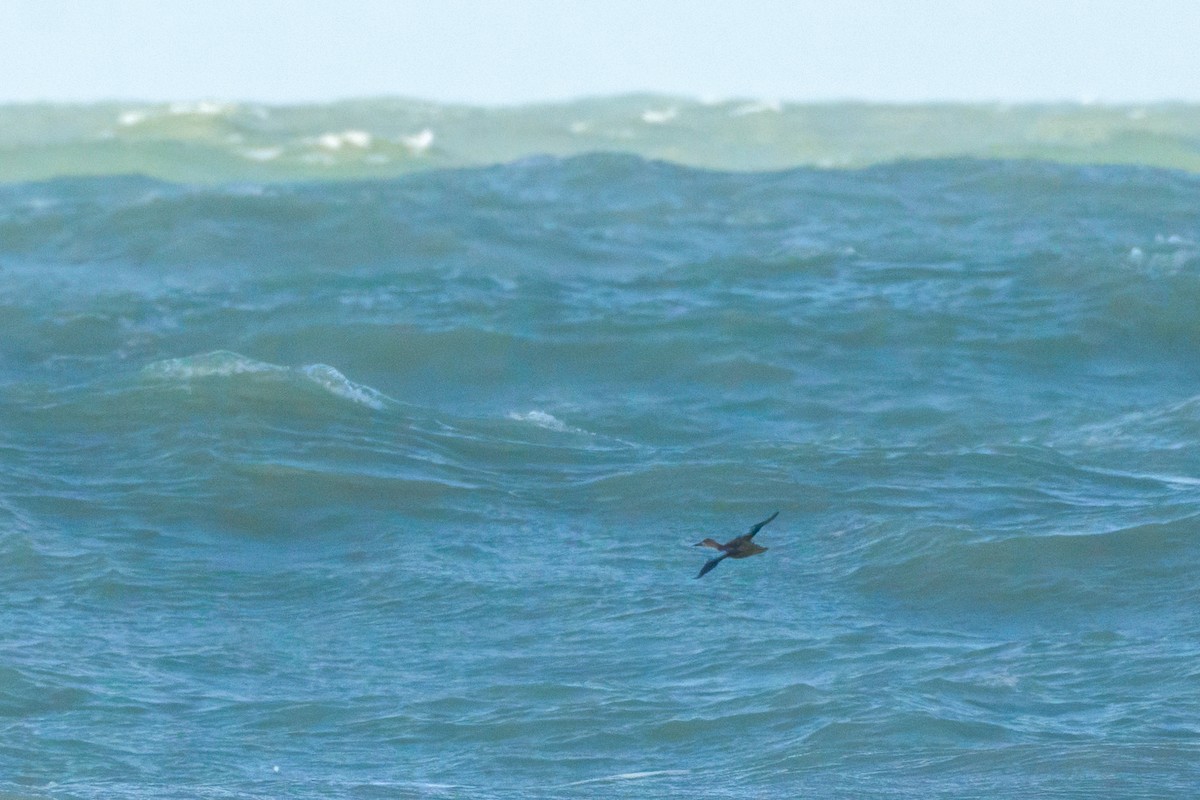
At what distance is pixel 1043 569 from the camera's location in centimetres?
1032

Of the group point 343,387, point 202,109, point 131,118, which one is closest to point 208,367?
point 343,387

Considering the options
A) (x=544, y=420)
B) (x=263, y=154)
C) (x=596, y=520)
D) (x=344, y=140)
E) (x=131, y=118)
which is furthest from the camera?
(x=131, y=118)

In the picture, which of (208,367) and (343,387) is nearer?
(343,387)

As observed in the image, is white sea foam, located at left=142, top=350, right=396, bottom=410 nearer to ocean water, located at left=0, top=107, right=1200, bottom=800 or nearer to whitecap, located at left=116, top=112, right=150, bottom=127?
ocean water, located at left=0, top=107, right=1200, bottom=800

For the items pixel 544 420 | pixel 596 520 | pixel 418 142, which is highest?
pixel 418 142

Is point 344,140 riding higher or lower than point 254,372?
higher

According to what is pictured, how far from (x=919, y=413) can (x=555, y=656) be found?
5560 mm

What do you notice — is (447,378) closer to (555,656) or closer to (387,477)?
(387,477)

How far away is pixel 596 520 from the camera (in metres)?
11.3

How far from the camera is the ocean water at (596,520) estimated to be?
8211mm

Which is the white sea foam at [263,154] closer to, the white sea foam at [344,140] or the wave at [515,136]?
the wave at [515,136]

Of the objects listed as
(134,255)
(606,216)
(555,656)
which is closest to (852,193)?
(606,216)

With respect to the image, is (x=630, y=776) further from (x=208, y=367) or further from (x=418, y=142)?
(x=418, y=142)

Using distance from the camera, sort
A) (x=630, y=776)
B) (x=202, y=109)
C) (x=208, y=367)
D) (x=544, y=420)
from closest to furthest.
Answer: (x=630, y=776)
(x=544, y=420)
(x=208, y=367)
(x=202, y=109)
